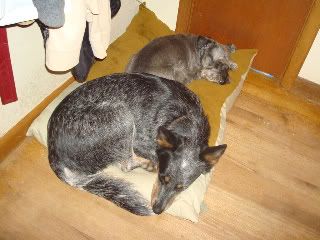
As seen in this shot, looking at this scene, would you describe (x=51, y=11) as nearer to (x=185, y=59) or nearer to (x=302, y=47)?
(x=185, y=59)

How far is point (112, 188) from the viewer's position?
9.29 feet

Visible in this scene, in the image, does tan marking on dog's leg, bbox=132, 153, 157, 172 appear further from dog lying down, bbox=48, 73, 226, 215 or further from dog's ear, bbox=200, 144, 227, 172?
dog's ear, bbox=200, 144, 227, 172

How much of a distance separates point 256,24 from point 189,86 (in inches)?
41.6

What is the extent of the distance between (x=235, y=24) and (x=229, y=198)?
208 centimetres

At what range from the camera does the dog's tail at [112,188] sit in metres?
2.81

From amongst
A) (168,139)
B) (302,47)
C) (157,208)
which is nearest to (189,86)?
(302,47)

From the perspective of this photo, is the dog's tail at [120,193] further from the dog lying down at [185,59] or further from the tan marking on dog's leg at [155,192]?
the dog lying down at [185,59]

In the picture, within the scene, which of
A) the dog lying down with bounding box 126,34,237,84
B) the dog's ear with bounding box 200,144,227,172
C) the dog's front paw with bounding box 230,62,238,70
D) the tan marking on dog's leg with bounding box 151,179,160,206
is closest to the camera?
the dog's ear with bounding box 200,144,227,172

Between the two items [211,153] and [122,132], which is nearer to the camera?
[211,153]

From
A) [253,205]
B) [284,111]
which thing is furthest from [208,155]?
[284,111]

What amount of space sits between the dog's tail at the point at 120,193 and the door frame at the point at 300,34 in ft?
7.68

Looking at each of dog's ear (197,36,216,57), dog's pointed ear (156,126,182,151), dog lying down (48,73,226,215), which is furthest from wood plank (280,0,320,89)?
dog's pointed ear (156,126,182,151)

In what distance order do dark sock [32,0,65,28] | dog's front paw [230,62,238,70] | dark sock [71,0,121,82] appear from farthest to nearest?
dog's front paw [230,62,238,70]
dark sock [71,0,121,82]
dark sock [32,0,65,28]

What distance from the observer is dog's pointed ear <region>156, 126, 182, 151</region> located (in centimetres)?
250
